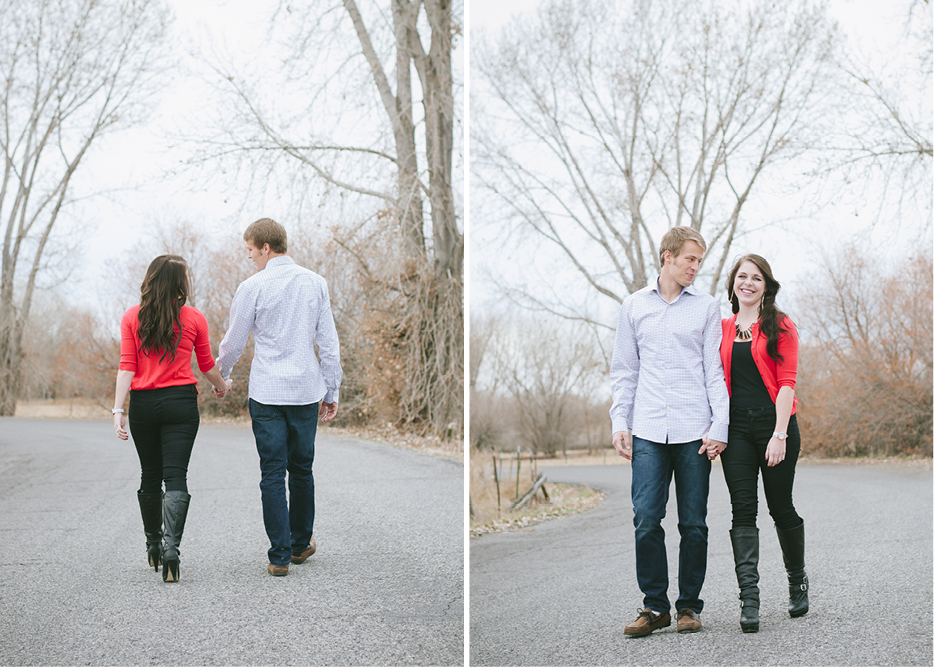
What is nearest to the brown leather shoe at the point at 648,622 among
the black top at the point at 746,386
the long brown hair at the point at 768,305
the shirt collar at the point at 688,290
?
the black top at the point at 746,386

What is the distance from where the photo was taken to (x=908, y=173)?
Answer: 365cm

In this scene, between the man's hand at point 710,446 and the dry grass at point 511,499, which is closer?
the man's hand at point 710,446

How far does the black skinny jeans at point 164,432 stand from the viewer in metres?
2.33

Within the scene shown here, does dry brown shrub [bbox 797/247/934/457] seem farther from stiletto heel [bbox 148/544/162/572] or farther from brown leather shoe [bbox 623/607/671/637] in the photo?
stiletto heel [bbox 148/544/162/572]

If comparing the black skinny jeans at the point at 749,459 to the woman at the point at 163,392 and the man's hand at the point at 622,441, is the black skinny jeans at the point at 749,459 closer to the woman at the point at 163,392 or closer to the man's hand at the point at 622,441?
the man's hand at the point at 622,441

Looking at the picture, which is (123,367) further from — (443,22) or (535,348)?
(535,348)

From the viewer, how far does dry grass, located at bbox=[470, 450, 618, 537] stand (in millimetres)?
4355

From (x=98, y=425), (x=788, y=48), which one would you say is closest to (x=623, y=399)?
(x=98, y=425)

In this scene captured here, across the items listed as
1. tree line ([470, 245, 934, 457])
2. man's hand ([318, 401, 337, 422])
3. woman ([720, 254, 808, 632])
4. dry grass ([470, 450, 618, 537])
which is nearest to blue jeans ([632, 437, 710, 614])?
woman ([720, 254, 808, 632])

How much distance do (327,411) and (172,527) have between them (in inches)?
22.7

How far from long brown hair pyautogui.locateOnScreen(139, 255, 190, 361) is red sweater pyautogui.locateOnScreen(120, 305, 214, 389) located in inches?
0.6

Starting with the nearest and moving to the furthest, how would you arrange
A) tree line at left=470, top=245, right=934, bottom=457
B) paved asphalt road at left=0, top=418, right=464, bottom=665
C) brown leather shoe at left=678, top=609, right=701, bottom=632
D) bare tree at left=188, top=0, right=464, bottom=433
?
paved asphalt road at left=0, top=418, right=464, bottom=665, brown leather shoe at left=678, top=609, right=701, bottom=632, bare tree at left=188, top=0, right=464, bottom=433, tree line at left=470, top=245, right=934, bottom=457

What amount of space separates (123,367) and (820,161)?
287cm

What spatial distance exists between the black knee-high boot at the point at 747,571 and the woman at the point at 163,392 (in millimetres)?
1594
